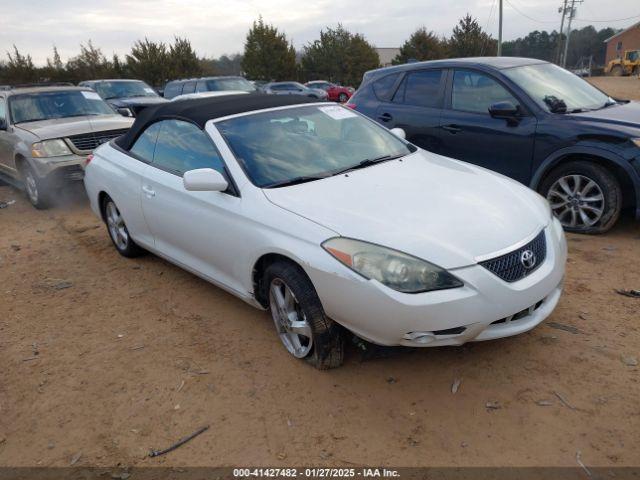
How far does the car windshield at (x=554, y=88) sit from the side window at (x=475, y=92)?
0.18 meters

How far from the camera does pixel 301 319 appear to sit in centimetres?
324

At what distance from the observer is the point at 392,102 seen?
6648 mm

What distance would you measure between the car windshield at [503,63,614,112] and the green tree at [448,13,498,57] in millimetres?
33997

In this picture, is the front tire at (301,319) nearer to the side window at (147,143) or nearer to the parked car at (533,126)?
the side window at (147,143)

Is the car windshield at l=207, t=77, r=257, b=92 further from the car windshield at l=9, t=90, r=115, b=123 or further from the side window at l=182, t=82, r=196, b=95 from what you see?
the car windshield at l=9, t=90, r=115, b=123

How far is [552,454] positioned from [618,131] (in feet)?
11.5

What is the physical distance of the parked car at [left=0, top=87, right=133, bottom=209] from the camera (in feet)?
24.4

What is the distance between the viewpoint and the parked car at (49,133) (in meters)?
7.45

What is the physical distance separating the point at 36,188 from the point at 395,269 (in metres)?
6.71

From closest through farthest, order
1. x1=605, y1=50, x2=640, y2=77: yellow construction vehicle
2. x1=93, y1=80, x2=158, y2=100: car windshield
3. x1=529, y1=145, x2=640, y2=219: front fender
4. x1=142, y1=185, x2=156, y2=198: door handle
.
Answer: x1=142, y1=185, x2=156, y2=198: door handle < x1=529, y1=145, x2=640, y2=219: front fender < x1=93, y1=80, x2=158, y2=100: car windshield < x1=605, y1=50, x2=640, y2=77: yellow construction vehicle

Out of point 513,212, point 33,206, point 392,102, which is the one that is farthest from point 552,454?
point 33,206

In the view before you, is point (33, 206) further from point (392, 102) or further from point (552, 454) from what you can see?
point (552, 454)

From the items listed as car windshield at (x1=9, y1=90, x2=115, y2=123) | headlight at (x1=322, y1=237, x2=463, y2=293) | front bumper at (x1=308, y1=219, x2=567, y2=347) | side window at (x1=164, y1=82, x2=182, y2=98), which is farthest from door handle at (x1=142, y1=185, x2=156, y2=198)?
side window at (x1=164, y1=82, x2=182, y2=98)

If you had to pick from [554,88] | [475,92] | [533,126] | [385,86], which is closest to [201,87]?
[385,86]
